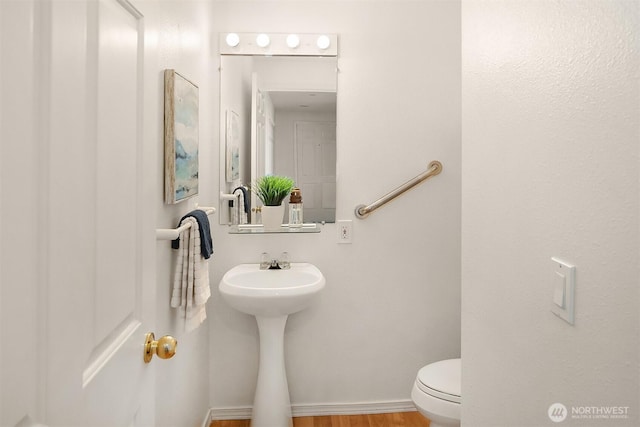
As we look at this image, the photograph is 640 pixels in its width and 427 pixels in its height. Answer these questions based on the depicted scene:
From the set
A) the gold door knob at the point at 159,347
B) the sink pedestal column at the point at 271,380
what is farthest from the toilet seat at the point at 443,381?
the gold door knob at the point at 159,347

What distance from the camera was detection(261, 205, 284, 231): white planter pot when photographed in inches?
105

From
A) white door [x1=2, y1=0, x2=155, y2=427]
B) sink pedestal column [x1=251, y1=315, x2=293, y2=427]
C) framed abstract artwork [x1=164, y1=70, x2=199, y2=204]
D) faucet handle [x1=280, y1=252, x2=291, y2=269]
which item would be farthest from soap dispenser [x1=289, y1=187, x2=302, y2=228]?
white door [x1=2, y1=0, x2=155, y2=427]

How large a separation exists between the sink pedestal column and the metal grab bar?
2.38 feet

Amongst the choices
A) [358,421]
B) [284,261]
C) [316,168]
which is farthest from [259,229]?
[358,421]

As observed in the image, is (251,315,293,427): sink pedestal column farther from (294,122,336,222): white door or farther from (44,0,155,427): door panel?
(44,0,155,427): door panel

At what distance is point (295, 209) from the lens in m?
2.71

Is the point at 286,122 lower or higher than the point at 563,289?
higher

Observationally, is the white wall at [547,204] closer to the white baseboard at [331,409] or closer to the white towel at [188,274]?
the white towel at [188,274]

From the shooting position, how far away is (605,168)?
78cm

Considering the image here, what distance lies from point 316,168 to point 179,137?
1024 mm

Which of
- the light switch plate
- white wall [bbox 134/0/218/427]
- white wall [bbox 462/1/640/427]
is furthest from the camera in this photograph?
white wall [bbox 134/0/218/427]

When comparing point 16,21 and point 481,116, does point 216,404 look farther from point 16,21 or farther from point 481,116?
point 16,21

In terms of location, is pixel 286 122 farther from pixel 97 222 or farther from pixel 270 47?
pixel 97 222

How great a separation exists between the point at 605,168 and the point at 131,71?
2.79ft
